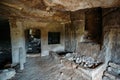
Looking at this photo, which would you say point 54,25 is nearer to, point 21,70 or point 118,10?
point 21,70

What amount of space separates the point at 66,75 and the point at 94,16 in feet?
10.1

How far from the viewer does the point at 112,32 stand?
3521 millimetres

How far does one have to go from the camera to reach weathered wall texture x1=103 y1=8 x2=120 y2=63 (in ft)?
11.0

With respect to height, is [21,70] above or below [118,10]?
below

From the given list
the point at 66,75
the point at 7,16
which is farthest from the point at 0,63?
the point at 66,75

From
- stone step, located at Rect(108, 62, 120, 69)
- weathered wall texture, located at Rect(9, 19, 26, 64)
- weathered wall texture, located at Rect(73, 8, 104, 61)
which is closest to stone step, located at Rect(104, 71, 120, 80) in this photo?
stone step, located at Rect(108, 62, 120, 69)

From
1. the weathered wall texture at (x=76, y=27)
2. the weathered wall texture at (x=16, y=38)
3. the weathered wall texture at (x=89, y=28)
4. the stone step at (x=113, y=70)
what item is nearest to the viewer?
the stone step at (x=113, y=70)

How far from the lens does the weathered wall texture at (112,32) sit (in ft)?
11.0

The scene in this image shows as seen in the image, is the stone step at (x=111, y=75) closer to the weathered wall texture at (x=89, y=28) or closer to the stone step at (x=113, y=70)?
the stone step at (x=113, y=70)

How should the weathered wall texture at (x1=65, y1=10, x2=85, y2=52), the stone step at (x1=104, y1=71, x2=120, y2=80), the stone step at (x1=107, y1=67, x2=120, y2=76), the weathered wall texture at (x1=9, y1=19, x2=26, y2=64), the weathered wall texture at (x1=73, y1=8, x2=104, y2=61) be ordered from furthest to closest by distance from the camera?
the weathered wall texture at (x1=65, y1=10, x2=85, y2=52)
the weathered wall texture at (x1=9, y1=19, x2=26, y2=64)
the weathered wall texture at (x1=73, y1=8, x2=104, y2=61)
the stone step at (x1=107, y1=67, x2=120, y2=76)
the stone step at (x1=104, y1=71, x2=120, y2=80)

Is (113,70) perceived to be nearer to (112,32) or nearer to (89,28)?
(112,32)

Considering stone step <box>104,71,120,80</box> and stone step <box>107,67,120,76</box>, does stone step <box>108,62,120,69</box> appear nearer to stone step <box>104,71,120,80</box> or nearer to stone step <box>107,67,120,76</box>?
stone step <box>107,67,120,76</box>

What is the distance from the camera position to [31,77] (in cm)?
379

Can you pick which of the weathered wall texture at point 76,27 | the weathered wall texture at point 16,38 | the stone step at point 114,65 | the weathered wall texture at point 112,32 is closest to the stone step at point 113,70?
the stone step at point 114,65
